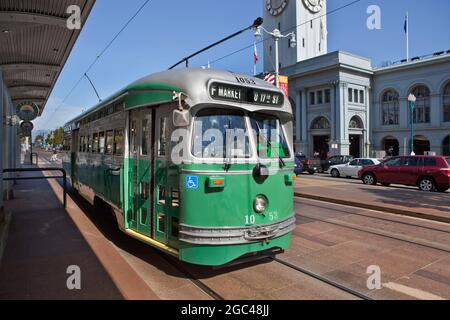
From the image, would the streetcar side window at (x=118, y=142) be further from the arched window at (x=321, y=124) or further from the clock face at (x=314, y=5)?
the clock face at (x=314, y=5)

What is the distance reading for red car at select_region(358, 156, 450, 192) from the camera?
50.6 ft

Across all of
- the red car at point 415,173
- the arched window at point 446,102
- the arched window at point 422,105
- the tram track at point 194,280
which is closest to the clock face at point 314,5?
the arched window at point 422,105

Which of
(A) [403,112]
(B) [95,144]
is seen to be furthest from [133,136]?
(A) [403,112]

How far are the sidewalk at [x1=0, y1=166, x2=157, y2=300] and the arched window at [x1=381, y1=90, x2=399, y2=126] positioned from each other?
45136 mm

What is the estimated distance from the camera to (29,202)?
10.9 m

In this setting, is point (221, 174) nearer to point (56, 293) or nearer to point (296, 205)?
point (56, 293)

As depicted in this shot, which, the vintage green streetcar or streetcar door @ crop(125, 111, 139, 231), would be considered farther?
streetcar door @ crop(125, 111, 139, 231)

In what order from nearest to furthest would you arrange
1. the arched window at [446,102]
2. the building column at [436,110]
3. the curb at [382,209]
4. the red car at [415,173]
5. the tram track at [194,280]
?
the tram track at [194,280] → the curb at [382,209] → the red car at [415,173] → the arched window at [446,102] → the building column at [436,110]

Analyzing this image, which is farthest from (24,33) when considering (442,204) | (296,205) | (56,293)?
(442,204)

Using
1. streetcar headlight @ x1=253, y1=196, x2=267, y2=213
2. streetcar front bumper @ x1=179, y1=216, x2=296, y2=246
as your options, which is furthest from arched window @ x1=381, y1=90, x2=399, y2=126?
streetcar front bumper @ x1=179, y1=216, x2=296, y2=246

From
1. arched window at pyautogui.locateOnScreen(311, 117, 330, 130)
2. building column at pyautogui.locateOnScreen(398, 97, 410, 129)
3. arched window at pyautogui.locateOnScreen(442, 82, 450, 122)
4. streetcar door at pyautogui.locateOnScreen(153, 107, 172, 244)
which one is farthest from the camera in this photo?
arched window at pyautogui.locateOnScreen(311, 117, 330, 130)

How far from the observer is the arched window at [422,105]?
42094mm

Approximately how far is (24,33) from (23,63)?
10.7 feet

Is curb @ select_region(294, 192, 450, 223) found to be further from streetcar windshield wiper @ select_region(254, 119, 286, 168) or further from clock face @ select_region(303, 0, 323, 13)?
clock face @ select_region(303, 0, 323, 13)
